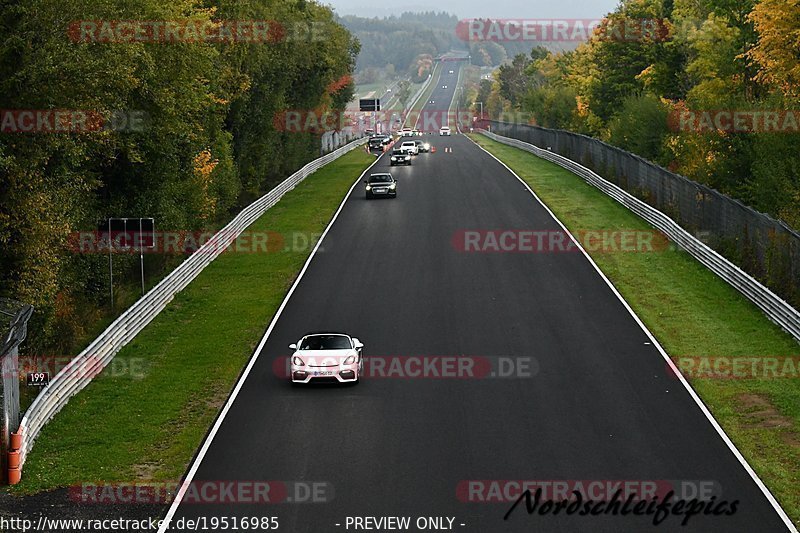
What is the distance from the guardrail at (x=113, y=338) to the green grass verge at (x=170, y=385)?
0.25m

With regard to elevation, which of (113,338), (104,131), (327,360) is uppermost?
(104,131)

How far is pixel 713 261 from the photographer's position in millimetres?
39469

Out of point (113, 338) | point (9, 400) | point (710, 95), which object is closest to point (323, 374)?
point (113, 338)

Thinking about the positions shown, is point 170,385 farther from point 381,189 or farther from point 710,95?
point 710,95

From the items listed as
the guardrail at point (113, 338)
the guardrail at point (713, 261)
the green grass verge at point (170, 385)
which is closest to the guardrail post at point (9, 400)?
the guardrail at point (113, 338)

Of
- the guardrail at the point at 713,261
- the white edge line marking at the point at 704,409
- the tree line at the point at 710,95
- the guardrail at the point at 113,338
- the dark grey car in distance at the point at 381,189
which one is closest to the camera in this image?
the white edge line marking at the point at 704,409

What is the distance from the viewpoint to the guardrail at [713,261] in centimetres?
3153

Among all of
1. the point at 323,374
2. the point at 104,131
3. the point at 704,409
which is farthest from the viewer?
the point at 104,131

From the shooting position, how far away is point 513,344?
1180 inches

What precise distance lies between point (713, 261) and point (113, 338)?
22.2 metres

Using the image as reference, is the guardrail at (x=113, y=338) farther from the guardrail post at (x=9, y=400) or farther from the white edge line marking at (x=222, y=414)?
the white edge line marking at (x=222, y=414)

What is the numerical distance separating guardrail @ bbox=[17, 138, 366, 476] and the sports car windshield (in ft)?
18.2

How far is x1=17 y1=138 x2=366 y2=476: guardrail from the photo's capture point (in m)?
22.5

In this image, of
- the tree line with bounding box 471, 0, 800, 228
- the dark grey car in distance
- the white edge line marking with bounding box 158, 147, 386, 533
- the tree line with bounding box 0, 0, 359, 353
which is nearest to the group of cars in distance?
the white edge line marking with bounding box 158, 147, 386, 533
